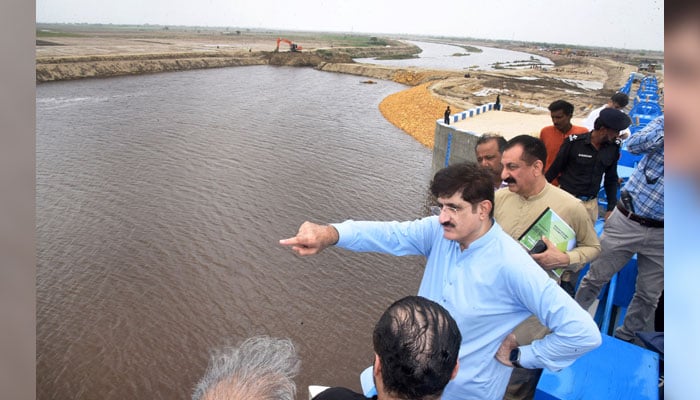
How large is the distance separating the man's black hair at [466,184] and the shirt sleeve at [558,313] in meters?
0.30

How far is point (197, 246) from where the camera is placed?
885cm

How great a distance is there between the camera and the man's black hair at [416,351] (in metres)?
1.19

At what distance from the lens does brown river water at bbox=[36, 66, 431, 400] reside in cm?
610

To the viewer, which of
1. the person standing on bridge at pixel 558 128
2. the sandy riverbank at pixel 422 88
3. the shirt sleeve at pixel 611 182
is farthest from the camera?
the sandy riverbank at pixel 422 88

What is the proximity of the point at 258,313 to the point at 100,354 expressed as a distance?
6.62 ft

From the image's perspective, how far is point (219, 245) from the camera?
8.83 metres

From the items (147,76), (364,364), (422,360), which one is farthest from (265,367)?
(147,76)

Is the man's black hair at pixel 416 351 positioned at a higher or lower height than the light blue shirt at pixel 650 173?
lower

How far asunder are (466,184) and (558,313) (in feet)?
1.83

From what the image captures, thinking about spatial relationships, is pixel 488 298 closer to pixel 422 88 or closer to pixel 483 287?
pixel 483 287

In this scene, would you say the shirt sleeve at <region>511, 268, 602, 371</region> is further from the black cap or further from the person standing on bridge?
Result: the person standing on bridge

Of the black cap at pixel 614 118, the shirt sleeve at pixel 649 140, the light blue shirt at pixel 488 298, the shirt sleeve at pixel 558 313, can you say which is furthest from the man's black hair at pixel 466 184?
the black cap at pixel 614 118

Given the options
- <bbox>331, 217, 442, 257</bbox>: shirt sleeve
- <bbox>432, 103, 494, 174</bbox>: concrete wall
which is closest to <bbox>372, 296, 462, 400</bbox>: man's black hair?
<bbox>331, 217, 442, 257</bbox>: shirt sleeve

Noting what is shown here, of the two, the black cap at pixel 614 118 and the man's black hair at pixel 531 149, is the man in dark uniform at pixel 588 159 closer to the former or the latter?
the black cap at pixel 614 118
